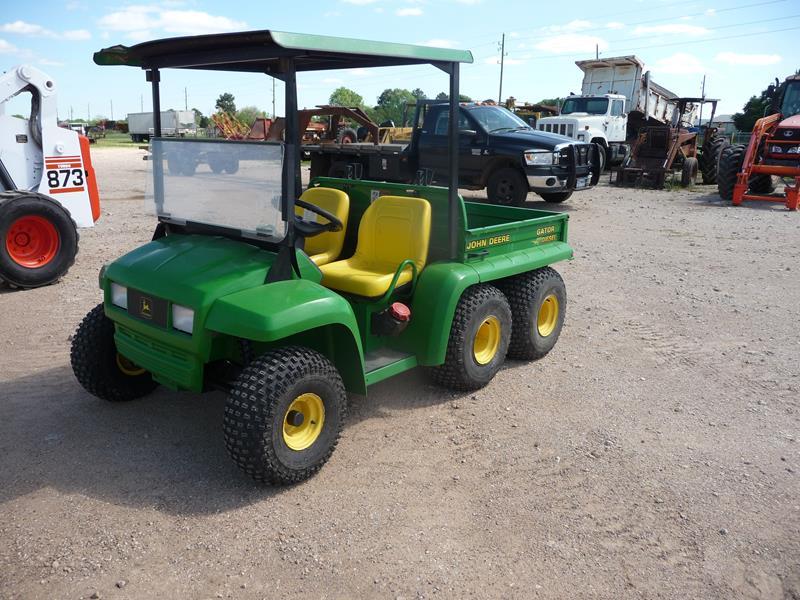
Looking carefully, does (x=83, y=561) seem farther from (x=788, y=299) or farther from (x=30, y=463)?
(x=788, y=299)

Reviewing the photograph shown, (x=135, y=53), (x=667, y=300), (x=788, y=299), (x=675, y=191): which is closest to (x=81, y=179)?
(x=135, y=53)

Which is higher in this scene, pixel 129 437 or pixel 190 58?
pixel 190 58

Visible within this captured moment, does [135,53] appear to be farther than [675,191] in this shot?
No

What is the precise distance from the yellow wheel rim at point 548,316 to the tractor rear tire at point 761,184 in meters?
11.9

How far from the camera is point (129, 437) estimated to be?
12.6 ft

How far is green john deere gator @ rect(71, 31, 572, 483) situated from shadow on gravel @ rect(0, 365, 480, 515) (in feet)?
0.62

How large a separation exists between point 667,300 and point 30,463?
5713 mm

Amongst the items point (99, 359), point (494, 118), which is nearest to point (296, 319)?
point (99, 359)

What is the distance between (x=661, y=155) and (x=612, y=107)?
247 cm

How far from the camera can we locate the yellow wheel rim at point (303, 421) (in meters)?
3.32

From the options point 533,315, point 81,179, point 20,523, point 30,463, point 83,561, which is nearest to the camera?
point 83,561

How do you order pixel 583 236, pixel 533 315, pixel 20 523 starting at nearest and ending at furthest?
pixel 20 523 → pixel 533 315 → pixel 583 236

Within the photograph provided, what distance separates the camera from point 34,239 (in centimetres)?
691

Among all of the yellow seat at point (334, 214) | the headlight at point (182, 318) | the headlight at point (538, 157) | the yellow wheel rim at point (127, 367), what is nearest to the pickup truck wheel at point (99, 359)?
the yellow wheel rim at point (127, 367)
